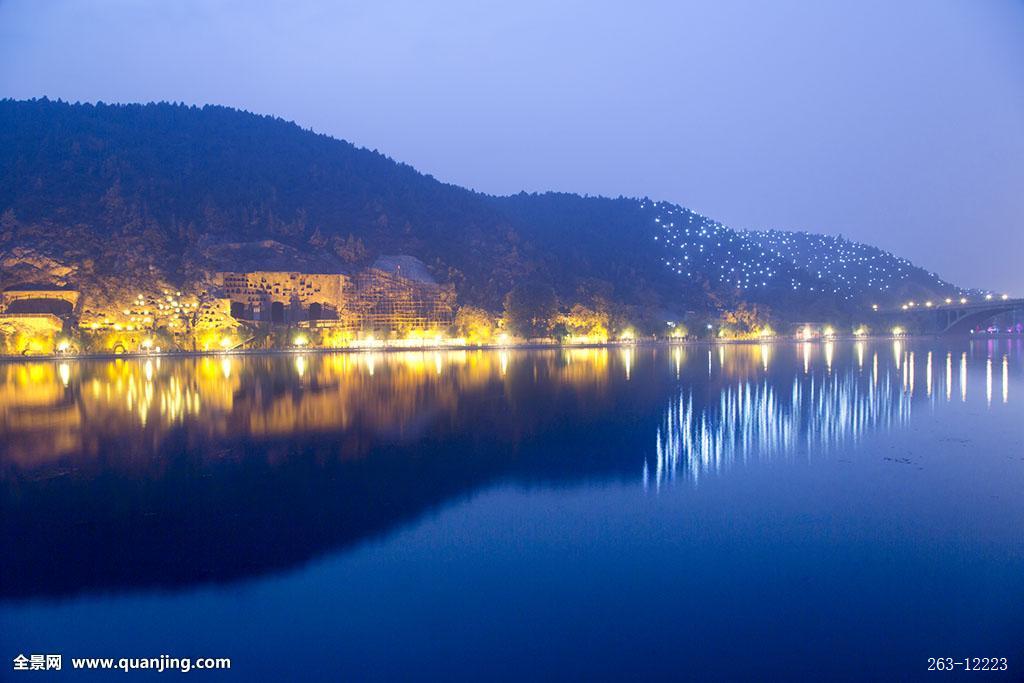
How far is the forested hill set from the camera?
59125 millimetres

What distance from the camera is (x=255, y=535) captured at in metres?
9.37

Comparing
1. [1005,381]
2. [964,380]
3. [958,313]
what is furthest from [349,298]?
[958,313]

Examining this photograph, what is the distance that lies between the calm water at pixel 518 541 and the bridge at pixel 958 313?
75401 mm

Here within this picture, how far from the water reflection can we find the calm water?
0.08 meters

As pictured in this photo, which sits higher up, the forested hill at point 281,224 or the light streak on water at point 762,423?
the forested hill at point 281,224

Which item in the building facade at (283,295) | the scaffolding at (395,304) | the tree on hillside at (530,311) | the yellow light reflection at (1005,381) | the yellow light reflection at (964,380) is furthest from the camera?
the tree on hillside at (530,311)

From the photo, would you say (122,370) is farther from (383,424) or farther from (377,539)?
(377,539)

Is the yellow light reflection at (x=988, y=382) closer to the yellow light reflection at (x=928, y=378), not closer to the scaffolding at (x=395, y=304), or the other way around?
the yellow light reflection at (x=928, y=378)

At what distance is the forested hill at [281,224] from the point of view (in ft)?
194

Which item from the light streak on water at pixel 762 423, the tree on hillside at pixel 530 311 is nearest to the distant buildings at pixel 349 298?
the tree on hillside at pixel 530 311

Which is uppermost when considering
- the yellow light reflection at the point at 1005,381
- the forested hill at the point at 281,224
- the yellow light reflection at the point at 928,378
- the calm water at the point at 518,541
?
the forested hill at the point at 281,224

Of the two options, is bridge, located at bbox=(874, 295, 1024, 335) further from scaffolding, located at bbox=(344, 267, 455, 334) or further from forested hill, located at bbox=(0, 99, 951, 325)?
scaffolding, located at bbox=(344, 267, 455, 334)

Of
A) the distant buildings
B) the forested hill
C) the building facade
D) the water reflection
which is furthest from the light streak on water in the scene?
the forested hill

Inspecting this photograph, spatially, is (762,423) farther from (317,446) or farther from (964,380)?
(964,380)
